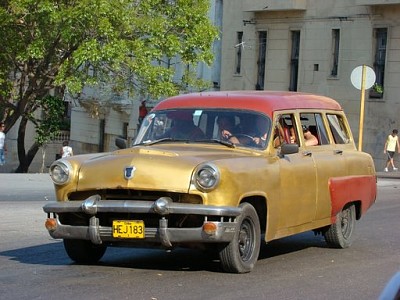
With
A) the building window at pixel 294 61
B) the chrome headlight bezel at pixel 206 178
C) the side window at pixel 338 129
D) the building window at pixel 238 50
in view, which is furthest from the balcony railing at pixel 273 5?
the chrome headlight bezel at pixel 206 178

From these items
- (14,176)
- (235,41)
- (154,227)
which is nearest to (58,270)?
(154,227)

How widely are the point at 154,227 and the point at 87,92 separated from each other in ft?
126

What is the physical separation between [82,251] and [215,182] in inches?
69.9

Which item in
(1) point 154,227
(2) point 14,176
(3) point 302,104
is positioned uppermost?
(3) point 302,104

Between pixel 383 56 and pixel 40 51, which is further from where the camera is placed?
pixel 383 56

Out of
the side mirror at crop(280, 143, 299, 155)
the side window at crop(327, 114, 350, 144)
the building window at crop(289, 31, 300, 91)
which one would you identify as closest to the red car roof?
the side mirror at crop(280, 143, 299, 155)

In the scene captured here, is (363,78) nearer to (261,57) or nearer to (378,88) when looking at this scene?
(378,88)

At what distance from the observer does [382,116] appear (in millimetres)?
36500

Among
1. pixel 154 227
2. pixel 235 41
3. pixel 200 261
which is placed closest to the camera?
pixel 154 227

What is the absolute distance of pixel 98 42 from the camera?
88.5 ft

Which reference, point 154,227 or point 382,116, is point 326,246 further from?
point 382,116

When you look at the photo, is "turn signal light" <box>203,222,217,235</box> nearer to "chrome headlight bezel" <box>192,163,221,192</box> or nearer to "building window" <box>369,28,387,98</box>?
"chrome headlight bezel" <box>192,163,221,192</box>

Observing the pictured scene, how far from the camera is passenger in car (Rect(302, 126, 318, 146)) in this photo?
37.6 feet

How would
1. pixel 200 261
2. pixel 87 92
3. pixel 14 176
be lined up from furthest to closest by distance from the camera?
pixel 87 92
pixel 14 176
pixel 200 261
